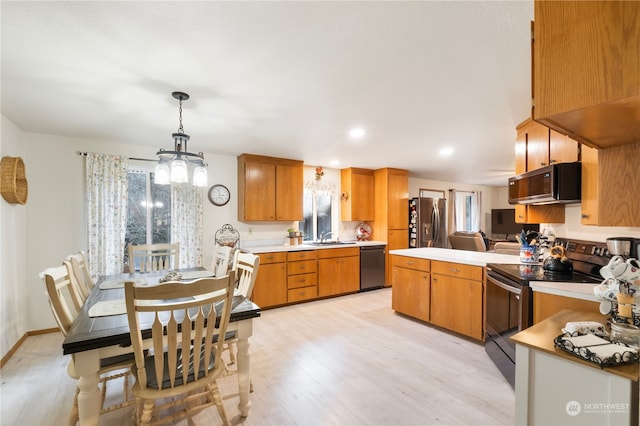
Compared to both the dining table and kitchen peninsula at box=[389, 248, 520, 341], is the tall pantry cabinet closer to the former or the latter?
kitchen peninsula at box=[389, 248, 520, 341]

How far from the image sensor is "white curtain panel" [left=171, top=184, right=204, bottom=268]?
395cm

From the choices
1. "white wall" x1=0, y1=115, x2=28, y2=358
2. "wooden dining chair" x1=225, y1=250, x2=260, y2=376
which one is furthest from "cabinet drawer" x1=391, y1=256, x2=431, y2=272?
"white wall" x1=0, y1=115, x2=28, y2=358

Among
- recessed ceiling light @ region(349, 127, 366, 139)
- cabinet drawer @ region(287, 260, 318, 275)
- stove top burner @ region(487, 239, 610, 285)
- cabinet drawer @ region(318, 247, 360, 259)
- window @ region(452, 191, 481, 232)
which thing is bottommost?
cabinet drawer @ region(287, 260, 318, 275)

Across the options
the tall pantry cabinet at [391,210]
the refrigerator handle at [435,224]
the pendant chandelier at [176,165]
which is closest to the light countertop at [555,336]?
the pendant chandelier at [176,165]

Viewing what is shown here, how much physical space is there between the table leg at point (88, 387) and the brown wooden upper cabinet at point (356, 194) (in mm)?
4428

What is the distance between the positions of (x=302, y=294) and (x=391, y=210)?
2.36 m

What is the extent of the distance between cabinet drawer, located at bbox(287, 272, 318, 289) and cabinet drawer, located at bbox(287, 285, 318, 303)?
0.20 ft

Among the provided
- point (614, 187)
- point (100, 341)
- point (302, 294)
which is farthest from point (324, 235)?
point (100, 341)

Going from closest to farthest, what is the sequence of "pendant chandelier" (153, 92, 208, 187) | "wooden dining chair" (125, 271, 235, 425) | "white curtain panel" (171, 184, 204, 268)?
"wooden dining chair" (125, 271, 235, 425)
"pendant chandelier" (153, 92, 208, 187)
"white curtain panel" (171, 184, 204, 268)

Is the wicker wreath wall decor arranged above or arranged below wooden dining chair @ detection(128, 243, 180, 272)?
above

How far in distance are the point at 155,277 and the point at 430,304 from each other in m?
2.94

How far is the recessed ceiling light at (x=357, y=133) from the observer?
10.2ft

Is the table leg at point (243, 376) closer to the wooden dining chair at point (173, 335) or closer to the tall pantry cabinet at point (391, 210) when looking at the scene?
the wooden dining chair at point (173, 335)

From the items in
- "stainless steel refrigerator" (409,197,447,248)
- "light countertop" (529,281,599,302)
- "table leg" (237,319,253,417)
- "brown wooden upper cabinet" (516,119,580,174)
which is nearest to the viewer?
"light countertop" (529,281,599,302)
